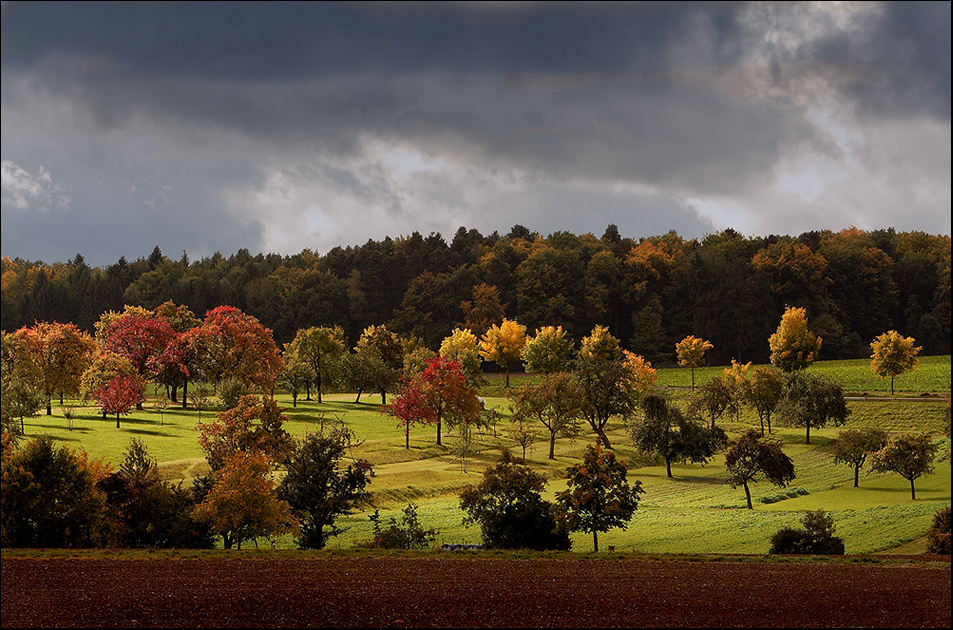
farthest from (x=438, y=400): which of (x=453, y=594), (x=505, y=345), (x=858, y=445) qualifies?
(x=453, y=594)

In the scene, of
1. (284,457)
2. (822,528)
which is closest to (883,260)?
(822,528)

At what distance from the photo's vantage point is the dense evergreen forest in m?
118

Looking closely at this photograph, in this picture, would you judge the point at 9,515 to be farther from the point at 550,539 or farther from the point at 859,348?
the point at 859,348

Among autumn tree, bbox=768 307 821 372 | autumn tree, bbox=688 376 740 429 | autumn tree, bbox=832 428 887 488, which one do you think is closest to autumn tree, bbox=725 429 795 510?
Result: autumn tree, bbox=832 428 887 488

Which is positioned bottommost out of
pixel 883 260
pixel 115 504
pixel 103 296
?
pixel 115 504

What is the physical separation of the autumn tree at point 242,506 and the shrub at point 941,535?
2615 centimetres

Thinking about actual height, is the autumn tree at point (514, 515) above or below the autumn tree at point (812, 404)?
below

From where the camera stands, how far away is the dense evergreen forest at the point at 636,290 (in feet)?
387

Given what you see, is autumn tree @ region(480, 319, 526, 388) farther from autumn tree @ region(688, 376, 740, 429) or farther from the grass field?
autumn tree @ region(688, 376, 740, 429)

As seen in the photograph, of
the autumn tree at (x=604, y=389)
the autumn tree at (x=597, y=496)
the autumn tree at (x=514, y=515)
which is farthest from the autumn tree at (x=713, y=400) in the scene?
the autumn tree at (x=514, y=515)

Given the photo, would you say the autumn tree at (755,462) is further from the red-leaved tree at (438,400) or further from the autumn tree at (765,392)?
the autumn tree at (765,392)

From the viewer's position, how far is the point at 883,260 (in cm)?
12325

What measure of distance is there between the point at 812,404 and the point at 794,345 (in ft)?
64.7

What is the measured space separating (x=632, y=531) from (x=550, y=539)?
786 centimetres
